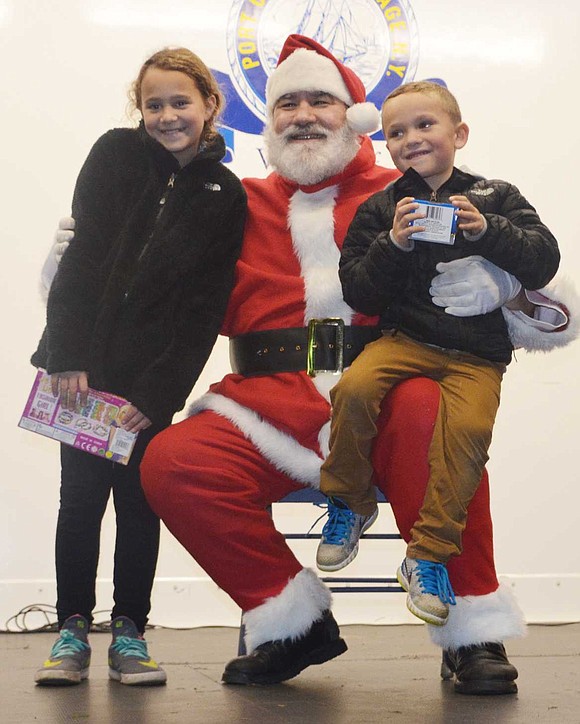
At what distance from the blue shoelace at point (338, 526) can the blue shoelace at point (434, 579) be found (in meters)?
0.21

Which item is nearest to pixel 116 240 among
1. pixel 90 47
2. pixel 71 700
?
pixel 71 700

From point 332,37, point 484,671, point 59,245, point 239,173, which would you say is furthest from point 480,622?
point 332,37

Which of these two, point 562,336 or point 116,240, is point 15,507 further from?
point 562,336

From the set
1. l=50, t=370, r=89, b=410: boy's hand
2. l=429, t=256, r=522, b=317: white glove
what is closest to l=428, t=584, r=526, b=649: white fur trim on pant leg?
l=429, t=256, r=522, b=317: white glove

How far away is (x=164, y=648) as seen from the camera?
2.83 m

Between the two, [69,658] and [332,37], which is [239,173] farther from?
[69,658]

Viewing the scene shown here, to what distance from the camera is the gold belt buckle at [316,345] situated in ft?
7.08

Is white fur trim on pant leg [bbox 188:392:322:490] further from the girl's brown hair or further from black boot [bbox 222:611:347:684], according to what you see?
the girl's brown hair

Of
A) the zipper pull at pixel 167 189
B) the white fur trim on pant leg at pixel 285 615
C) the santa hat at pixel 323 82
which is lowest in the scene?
the white fur trim on pant leg at pixel 285 615

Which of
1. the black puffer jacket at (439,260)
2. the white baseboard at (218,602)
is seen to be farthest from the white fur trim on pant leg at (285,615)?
the white baseboard at (218,602)

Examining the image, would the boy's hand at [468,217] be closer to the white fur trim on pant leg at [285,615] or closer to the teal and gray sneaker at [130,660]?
the white fur trim on pant leg at [285,615]

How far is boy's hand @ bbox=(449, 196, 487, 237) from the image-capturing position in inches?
73.4

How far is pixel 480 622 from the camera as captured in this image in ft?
6.21

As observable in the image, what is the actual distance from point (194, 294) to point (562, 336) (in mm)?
767
